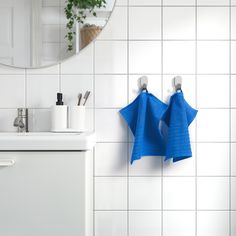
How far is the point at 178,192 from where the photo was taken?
1.72 metres

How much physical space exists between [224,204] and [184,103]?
50 cm

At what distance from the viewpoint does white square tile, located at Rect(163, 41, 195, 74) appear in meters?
1.72

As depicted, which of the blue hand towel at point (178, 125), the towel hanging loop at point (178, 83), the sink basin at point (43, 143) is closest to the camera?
the sink basin at point (43, 143)

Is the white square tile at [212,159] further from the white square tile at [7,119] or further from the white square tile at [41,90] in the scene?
the white square tile at [7,119]

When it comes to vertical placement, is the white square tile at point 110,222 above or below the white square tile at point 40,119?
below

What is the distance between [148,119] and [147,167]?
22cm

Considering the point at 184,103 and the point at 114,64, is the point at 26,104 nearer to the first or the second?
the point at 114,64

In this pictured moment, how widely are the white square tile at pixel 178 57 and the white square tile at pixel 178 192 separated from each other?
48 centimetres

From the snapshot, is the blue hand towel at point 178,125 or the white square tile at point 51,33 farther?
the white square tile at point 51,33

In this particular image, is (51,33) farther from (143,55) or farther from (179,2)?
(179,2)

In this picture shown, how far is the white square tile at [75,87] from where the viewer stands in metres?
1.72

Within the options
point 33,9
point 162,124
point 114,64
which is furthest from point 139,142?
point 33,9

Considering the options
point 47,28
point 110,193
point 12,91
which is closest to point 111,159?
point 110,193

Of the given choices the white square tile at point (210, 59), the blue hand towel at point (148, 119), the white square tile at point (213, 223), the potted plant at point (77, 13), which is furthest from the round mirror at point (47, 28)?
the white square tile at point (213, 223)
